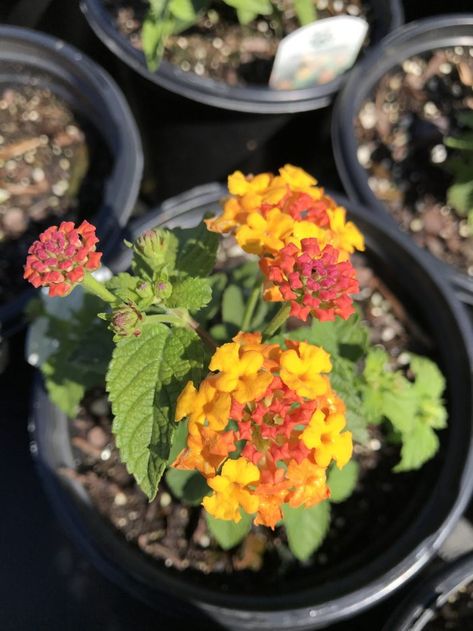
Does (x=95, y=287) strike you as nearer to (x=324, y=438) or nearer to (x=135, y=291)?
(x=135, y=291)

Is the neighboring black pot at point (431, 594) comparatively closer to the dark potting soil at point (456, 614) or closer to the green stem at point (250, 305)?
the dark potting soil at point (456, 614)

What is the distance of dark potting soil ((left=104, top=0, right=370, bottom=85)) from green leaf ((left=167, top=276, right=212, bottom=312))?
33.5 inches

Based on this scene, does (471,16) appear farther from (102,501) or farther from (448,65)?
(102,501)

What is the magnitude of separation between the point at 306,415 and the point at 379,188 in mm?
926

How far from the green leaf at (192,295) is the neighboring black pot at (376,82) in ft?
2.03

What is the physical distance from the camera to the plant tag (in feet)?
4.03

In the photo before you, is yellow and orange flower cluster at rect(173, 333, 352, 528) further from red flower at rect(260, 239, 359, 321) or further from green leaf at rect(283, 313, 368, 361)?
green leaf at rect(283, 313, 368, 361)

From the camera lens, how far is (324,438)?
0.71m

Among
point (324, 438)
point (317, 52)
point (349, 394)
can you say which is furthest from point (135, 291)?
point (317, 52)

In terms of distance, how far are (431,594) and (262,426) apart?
1.73 feet

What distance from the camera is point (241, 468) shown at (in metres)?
0.71

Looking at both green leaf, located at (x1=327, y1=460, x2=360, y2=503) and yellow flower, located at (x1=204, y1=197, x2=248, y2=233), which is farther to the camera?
green leaf, located at (x1=327, y1=460, x2=360, y2=503)

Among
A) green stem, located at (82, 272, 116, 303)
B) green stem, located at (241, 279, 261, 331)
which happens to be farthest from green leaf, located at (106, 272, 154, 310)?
green stem, located at (241, 279, 261, 331)

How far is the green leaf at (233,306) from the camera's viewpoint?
1074 millimetres
